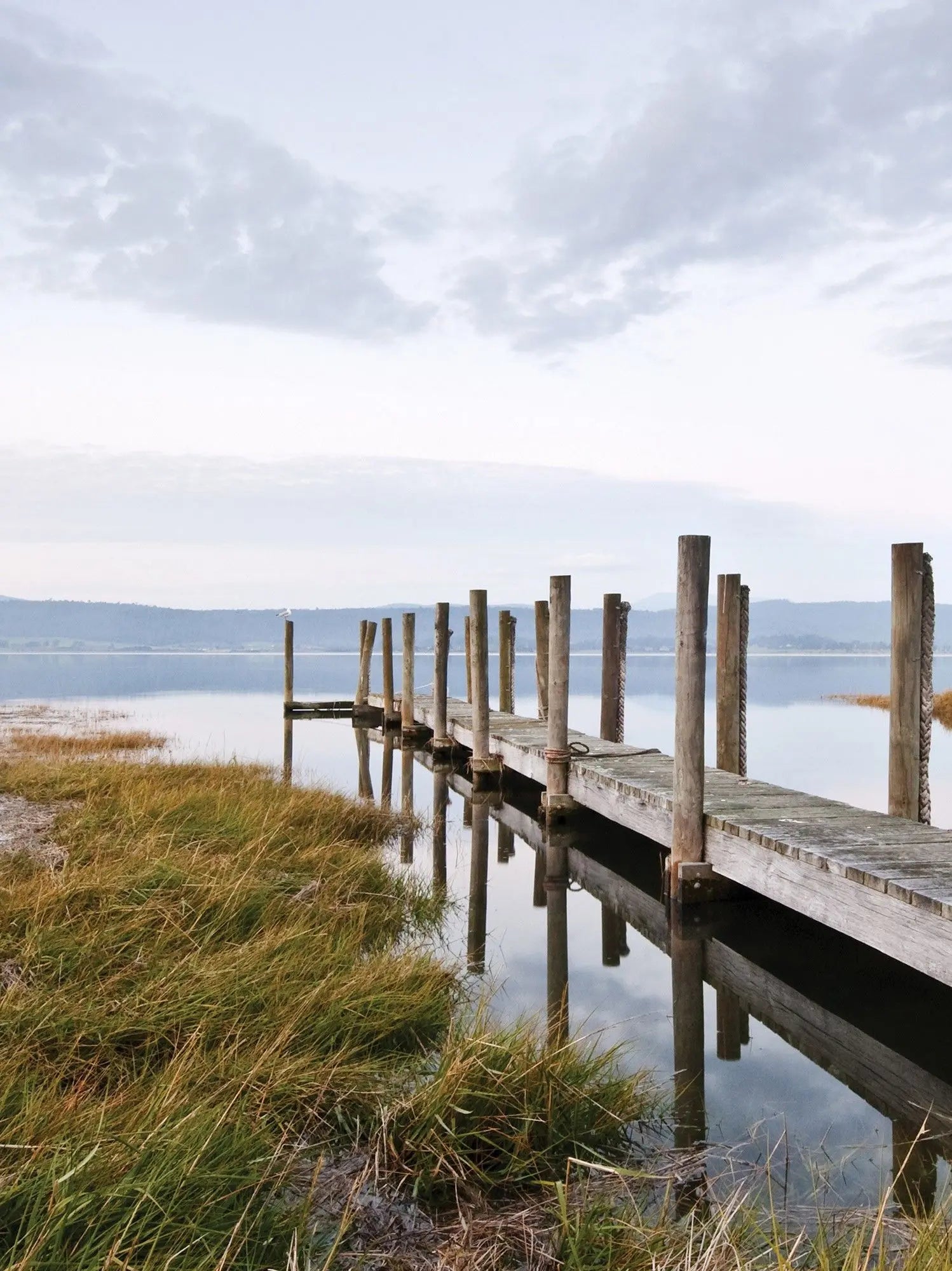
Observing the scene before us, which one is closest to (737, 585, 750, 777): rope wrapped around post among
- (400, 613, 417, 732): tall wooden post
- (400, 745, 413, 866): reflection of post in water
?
(400, 745, 413, 866): reflection of post in water

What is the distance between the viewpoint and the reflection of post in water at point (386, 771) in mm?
15405

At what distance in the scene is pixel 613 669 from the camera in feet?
47.6

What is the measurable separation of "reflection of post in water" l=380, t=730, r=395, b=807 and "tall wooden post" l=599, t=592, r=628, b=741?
3.45m

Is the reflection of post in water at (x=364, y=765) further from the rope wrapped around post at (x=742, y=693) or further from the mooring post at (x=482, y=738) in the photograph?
the rope wrapped around post at (x=742, y=693)

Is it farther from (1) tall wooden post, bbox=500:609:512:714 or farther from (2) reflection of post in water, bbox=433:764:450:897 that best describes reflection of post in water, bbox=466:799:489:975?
(1) tall wooden post, bbox=500:609:512:714

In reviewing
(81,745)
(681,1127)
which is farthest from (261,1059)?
(81,745)

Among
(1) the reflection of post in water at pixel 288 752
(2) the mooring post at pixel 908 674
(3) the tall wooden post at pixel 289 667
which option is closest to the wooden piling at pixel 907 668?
(2) the mooring post at pixel 908 674

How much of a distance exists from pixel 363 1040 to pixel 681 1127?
159cm

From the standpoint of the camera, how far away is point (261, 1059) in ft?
13.9

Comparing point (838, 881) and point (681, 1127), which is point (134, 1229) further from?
point (838, 881)

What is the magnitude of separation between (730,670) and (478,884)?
3608mm

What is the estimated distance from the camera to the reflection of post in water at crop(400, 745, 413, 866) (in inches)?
437

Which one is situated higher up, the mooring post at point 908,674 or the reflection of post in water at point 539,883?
the mooring post at point 908,674

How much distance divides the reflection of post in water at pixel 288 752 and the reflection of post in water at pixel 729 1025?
282 inches
